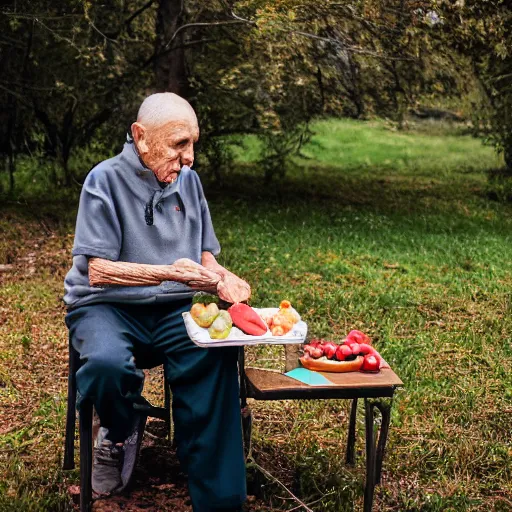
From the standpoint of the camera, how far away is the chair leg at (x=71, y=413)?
385 cm

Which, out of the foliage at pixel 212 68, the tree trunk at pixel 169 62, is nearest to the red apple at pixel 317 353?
the foliage at pixel 212 68

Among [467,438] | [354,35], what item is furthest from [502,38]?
[467,438]

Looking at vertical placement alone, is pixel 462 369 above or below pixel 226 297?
below

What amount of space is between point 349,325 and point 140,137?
12.2ft

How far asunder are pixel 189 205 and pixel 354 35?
24.7ft

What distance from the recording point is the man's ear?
3639 millimetres

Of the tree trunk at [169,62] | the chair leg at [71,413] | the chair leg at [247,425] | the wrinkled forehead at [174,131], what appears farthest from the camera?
the tree trunk at [169,62]

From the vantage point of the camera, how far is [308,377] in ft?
11.8

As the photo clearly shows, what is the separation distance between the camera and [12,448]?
460cm

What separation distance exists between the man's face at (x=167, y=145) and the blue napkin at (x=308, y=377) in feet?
3.12

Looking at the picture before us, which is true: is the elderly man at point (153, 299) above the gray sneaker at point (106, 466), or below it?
above

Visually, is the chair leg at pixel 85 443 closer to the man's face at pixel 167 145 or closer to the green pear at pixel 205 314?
Answer: the green pear at pixel 205 314

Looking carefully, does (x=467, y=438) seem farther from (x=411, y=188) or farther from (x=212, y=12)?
(x=411, y=188)

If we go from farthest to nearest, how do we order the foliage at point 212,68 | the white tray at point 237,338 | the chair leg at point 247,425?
the foliage at point 212,68
the chair leg at point 247,425
the white tray at point 237,338
